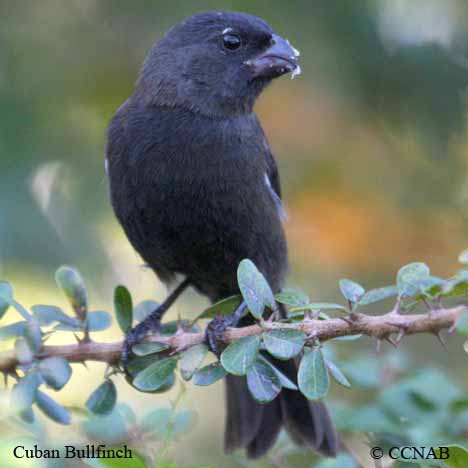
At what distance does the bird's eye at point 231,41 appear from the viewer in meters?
4.50

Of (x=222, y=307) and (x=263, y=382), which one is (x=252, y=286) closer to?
(x=263, y=382)

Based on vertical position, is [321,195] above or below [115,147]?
above

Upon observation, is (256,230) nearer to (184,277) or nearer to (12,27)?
(184,277)

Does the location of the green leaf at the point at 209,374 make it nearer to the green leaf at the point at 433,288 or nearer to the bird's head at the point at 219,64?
the green leaf at the point at 433,288

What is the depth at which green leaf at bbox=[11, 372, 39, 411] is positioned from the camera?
2645 mm

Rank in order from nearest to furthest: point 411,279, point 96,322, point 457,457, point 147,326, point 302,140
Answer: point 457,457
point 411,279
point 96,322
point 147,326
point 302,140

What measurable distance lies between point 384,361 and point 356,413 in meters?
0.57

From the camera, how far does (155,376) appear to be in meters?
2.97

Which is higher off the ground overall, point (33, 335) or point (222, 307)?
point (222, 307)

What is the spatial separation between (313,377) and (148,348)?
2.70 feet

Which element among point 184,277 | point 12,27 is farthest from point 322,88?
point 12,27

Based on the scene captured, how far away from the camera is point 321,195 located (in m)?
5.65

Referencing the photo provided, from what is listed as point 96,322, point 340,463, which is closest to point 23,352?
point 96,322

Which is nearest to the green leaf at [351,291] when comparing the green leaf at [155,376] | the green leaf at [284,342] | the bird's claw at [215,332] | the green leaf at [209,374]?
the green leaf at [284,342]
